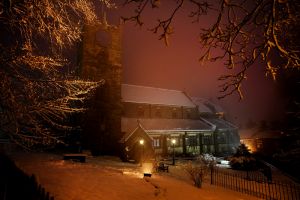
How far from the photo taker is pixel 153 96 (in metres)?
48.0

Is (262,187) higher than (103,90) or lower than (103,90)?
lower

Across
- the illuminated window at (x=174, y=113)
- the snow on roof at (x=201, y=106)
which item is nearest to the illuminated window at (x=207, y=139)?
the illuminated window at (x=174, y=113)

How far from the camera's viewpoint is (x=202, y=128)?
148ft

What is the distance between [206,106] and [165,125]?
19699 millimetres

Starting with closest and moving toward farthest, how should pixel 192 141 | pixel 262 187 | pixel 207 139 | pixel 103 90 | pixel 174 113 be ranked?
pixel 262 187, pixel 103 90, pixel 192 141, pixel 207 139, pixel 174 113

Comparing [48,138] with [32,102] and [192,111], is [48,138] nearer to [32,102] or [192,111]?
[32,102]

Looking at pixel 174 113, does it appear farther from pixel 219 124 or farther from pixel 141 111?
pixel 219 124

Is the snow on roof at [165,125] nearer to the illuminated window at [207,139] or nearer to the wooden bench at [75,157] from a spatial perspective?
the illuminated window at [207,139]

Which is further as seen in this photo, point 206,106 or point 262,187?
point 206,106

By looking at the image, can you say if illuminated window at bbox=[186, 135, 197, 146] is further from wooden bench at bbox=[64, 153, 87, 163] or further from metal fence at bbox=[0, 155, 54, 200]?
metal fence at bbox=[0, 155, 54, 200]

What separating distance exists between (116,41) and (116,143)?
16055mm

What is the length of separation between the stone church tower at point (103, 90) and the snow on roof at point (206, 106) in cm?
2511

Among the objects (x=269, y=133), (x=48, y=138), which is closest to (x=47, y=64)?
(x=48, y=138)

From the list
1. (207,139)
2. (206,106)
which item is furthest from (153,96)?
(206,106)
